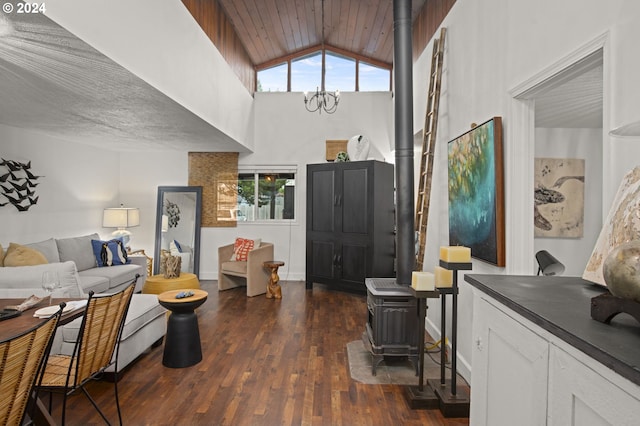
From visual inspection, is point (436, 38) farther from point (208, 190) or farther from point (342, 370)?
point (208, 190)

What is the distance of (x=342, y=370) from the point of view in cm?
310

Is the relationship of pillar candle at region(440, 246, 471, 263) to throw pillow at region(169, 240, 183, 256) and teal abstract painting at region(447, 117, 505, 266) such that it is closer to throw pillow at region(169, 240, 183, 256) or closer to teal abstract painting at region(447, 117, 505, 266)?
teal abstract painting at region(447, 117, 505, 266)

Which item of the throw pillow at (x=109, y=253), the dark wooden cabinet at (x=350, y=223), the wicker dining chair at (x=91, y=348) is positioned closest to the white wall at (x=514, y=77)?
the dark wooden cabinet at (x=350, y=223)

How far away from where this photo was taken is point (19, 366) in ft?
4.62

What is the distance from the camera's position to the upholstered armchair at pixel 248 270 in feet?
18.1

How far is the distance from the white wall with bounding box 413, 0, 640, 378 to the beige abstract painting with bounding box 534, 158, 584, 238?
32.5 inches

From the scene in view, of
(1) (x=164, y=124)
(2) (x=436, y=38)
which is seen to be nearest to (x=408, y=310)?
(2) (x=436, y=38)

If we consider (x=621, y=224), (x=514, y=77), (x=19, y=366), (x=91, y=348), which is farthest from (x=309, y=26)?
(x=19, y=366)

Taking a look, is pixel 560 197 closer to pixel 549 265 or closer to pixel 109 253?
pixel 549 265

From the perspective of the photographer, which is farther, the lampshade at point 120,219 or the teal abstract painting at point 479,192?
the lampshade at point 120,219

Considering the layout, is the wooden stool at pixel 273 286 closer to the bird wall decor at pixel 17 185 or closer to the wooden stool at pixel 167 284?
the wooden stool at pixel 167 284

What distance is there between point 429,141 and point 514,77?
4.88 ft

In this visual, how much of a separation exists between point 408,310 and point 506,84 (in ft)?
5.88

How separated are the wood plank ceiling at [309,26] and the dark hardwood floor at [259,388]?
13.2 ft
